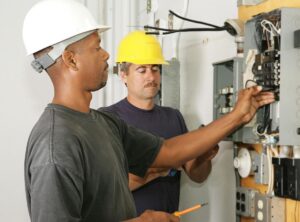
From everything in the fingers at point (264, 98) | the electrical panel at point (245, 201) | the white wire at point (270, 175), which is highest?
the fingers at point (264, 98)

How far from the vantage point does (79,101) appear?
4.04 feet

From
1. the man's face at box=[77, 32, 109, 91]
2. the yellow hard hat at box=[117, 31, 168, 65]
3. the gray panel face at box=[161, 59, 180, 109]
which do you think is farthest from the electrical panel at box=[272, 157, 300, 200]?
the gray panel face at box=[161, 59, 180, 109]

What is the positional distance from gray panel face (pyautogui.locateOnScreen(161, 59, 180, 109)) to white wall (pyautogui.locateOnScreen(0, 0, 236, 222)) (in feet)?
0.13

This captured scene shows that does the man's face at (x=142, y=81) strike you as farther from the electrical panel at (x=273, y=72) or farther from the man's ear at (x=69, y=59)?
the man's ear at (x=69, y=59)

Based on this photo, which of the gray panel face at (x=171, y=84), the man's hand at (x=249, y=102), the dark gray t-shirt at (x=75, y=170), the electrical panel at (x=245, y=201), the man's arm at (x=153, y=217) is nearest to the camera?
the dark gray t-shirt at (x=75, y=170)

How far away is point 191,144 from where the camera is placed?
1521mm

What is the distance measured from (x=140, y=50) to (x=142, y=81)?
0.14m

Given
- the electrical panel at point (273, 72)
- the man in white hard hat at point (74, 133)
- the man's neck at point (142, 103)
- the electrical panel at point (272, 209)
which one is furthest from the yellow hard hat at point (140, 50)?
the electrical panel at point (272, 209)

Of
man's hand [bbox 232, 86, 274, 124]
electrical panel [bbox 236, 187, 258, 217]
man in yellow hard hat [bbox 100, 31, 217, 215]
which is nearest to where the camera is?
man's hand [bbox 232, 86, 274, 124]

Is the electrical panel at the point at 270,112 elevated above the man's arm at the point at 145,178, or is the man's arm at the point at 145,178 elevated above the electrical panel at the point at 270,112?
the electrical panel at the point at 270,112

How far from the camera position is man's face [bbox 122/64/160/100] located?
1879 millimetres

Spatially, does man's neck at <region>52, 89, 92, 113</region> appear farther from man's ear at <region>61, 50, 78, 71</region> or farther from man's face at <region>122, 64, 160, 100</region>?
man's face at <region>122, 64, 160, 100</region>

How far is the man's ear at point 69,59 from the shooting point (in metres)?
1.20

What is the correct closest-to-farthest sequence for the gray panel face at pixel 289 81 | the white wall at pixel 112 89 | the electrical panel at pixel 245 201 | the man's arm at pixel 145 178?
the gray panel face at pixel 289 81, the electrical panel at pixel 245 201, the man's arm at pixel 145 178, the white wall at pixel 112 89
